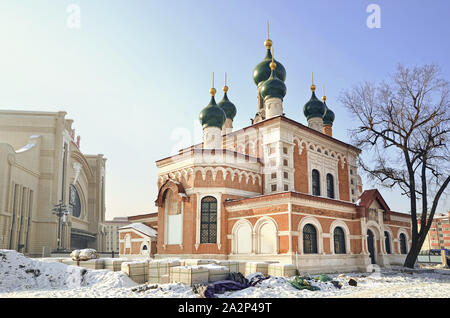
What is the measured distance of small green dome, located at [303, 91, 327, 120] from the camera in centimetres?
2705

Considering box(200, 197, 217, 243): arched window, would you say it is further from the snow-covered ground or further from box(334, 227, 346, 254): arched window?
the snow-covered ground

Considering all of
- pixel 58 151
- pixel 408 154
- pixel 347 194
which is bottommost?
pixel 347 194

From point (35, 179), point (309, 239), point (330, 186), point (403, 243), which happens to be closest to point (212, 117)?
point (330, 186)

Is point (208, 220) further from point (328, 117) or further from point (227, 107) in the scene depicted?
point (328, 117)

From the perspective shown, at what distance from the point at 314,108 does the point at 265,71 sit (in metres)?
4.49

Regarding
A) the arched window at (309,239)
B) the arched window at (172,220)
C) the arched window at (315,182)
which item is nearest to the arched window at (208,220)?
the arched window at (172,220)

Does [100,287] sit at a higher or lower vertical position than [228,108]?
lower

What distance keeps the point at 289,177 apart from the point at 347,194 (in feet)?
20.8

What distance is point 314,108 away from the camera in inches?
1065

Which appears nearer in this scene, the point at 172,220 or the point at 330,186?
the point at 172,220

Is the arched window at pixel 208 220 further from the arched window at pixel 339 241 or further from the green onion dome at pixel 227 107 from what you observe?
the green onion dome at pixel 227 107
